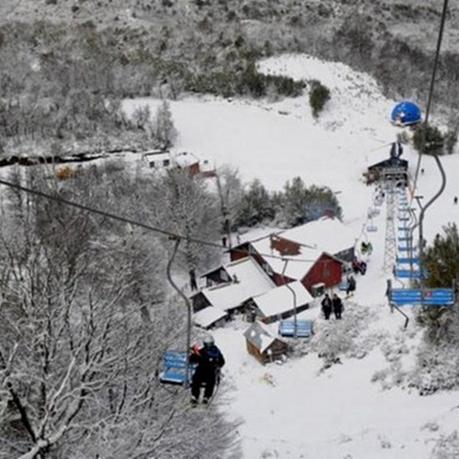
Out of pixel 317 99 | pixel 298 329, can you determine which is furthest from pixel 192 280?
pixel 317 99

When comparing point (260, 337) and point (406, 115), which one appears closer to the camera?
point (406, 115)

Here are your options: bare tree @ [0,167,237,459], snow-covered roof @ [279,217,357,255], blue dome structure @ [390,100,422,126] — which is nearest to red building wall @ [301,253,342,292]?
snow-covered roof @ [279,217,357,255]

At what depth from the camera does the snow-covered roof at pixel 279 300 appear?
31.8 meters

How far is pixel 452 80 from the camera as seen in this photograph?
67.8 meters

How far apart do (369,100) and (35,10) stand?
46.0 meters

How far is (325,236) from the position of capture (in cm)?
3847

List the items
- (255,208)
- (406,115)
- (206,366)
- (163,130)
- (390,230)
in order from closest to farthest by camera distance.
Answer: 1. (206,366)
2. (406,115)
3. (390,230)
4. (255,208)
5. (163,130)

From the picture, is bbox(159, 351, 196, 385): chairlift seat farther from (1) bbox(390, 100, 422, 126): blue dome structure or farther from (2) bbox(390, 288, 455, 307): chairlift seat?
(1) bbox(390, 100, 422, 126): blue dome structure

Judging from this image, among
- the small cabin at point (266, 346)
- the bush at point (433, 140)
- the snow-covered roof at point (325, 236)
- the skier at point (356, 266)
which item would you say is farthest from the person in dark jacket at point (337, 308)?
the bush at point (433, 140)

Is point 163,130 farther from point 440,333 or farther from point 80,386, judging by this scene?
point 80,386

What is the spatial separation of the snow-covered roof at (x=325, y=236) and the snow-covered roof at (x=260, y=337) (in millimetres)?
11289

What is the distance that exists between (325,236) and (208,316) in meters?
9.22

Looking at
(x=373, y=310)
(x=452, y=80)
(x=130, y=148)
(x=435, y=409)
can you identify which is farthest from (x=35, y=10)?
(x=435, y=409)

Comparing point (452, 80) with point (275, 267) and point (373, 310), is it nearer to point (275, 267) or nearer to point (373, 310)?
point (275, 267)
